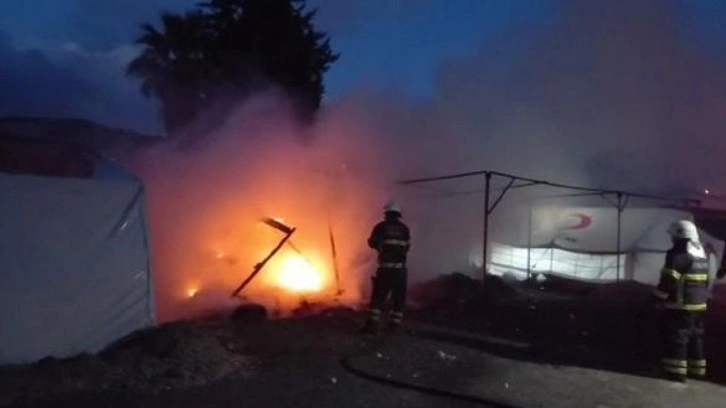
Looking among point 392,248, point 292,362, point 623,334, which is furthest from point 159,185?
point 623,334

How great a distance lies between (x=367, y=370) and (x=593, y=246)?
607 inches

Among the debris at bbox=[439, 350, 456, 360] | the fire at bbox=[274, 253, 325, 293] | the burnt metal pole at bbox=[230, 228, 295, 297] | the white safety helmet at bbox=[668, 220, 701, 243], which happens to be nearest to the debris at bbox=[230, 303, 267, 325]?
the burnt metal pole at bbox=[230, 228, 295, 297]

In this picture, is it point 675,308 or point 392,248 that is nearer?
point 675,308

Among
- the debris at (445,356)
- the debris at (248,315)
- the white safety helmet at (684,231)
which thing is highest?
the white safety helmet at (684,231)

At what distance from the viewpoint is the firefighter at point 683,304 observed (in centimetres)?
754

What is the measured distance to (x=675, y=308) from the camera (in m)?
7.61

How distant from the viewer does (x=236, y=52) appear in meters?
24.0

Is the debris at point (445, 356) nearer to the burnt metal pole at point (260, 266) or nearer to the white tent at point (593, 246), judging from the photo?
the burnt metal pole at point (260, 266)

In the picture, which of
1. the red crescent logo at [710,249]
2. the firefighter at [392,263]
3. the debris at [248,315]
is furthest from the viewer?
the red crescent logo at [710,249]

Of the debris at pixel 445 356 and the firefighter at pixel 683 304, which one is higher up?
the firefighter at pixel 683 304

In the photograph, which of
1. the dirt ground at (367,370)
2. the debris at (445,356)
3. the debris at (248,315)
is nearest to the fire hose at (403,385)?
the dirt ground at (367,370)

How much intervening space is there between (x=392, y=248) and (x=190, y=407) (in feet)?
14.8

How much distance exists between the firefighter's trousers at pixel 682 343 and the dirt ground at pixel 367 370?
170 mm

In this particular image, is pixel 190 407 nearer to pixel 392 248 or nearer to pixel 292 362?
pixel 292 362
